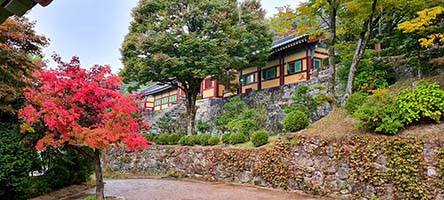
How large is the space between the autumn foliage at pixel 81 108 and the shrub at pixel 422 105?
7.15 m

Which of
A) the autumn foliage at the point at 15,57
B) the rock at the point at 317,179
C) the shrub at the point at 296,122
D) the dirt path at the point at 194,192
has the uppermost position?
the autumn foliage at the point at 15,57

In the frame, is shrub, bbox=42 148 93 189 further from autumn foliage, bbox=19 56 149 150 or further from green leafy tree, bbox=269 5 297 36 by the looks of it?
green leafy tree, bbox=269 5 297 36

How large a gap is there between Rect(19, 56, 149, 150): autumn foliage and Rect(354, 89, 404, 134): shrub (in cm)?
628

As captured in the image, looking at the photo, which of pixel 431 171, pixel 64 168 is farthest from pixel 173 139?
pixel 431 171

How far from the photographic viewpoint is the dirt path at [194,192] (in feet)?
31.7

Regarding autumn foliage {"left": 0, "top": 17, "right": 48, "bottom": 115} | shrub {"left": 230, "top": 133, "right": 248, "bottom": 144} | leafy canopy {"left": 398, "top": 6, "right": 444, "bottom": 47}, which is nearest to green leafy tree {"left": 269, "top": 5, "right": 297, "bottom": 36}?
leafy canopy {"left": 398, "top": 6, "right": 444, "bottom": 47}

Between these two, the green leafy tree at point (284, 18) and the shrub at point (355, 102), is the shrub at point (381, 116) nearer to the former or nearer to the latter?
the shrub at point (355, 102)

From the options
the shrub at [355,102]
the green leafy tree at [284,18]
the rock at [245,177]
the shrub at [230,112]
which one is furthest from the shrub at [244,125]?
the shrub at [355,102]

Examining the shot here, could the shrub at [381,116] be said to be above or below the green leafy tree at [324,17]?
below

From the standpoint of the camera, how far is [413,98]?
28.2 ft

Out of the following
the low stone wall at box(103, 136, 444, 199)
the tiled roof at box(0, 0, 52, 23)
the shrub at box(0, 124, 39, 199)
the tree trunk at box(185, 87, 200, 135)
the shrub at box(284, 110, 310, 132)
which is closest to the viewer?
the tiled roof at box(0, 0, 52, 23)

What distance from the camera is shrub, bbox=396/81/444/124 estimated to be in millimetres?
8336

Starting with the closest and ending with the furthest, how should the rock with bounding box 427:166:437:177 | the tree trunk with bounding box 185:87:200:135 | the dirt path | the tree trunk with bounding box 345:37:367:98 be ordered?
1. the rock with bounding box 427:166:437:177
2. the dirt path
3. the tree trunk with bounding box 345:37:367:98
4. the tree trunk with bounding box 185:87:200:135

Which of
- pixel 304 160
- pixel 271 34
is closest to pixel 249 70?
pixel 271 34
